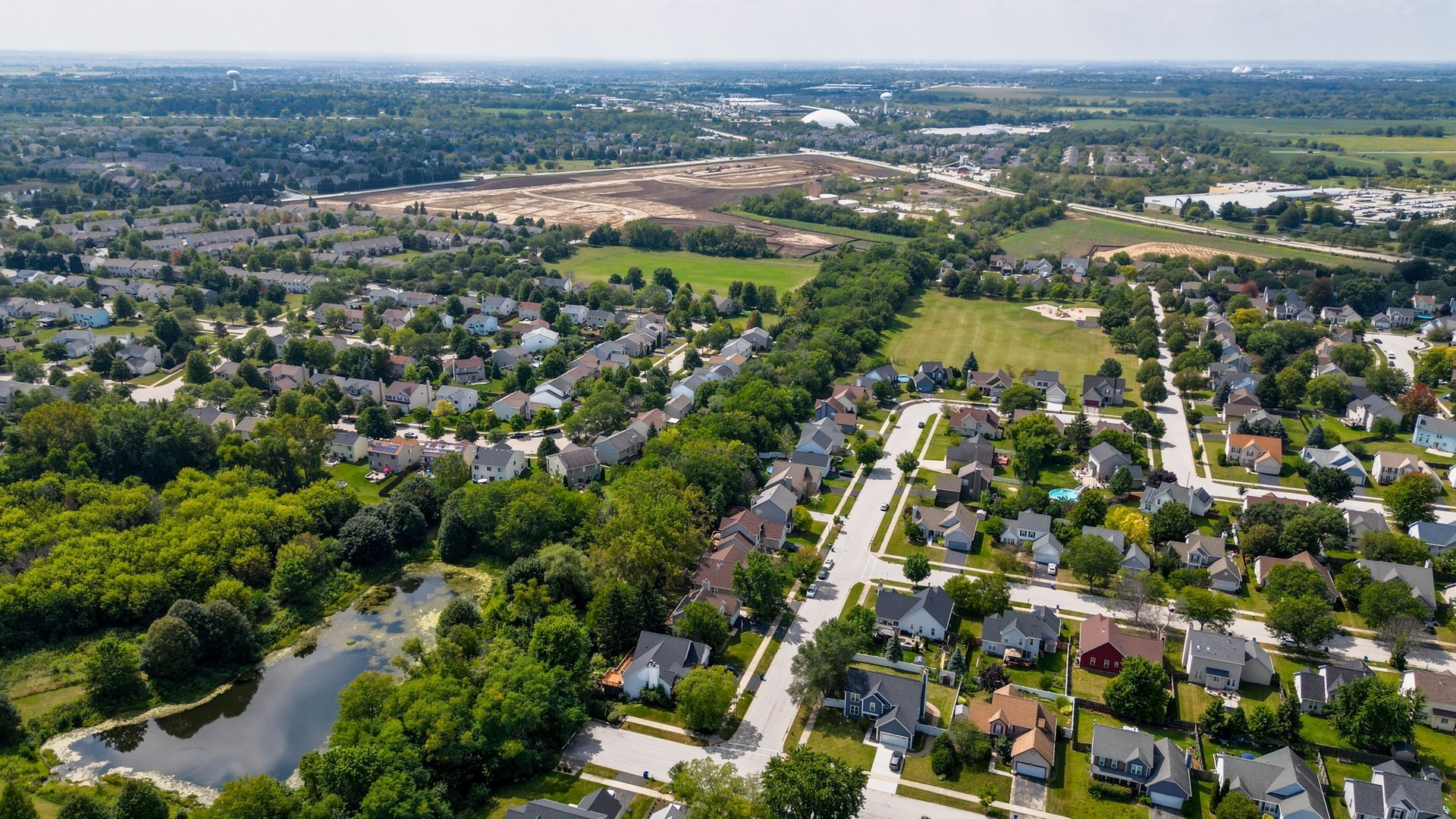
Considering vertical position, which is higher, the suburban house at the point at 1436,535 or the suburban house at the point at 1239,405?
the suburban house at the point at 1239,405

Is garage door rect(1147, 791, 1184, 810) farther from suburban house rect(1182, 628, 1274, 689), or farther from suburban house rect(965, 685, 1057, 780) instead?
suburban house rect(1182, 628, 1274, 689)

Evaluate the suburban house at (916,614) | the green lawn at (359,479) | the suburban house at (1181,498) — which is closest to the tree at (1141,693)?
the suburban house at (916,614)

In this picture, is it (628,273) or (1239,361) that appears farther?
(628,273)

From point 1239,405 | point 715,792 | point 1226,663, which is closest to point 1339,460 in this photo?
point 1239,405

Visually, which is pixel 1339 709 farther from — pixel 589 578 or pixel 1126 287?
pixel 1126 287

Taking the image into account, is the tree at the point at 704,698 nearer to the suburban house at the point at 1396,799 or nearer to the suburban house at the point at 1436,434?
the suburban house at the point at 1396,799

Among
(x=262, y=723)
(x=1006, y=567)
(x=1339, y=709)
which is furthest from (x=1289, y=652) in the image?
(x=262, y=723)
